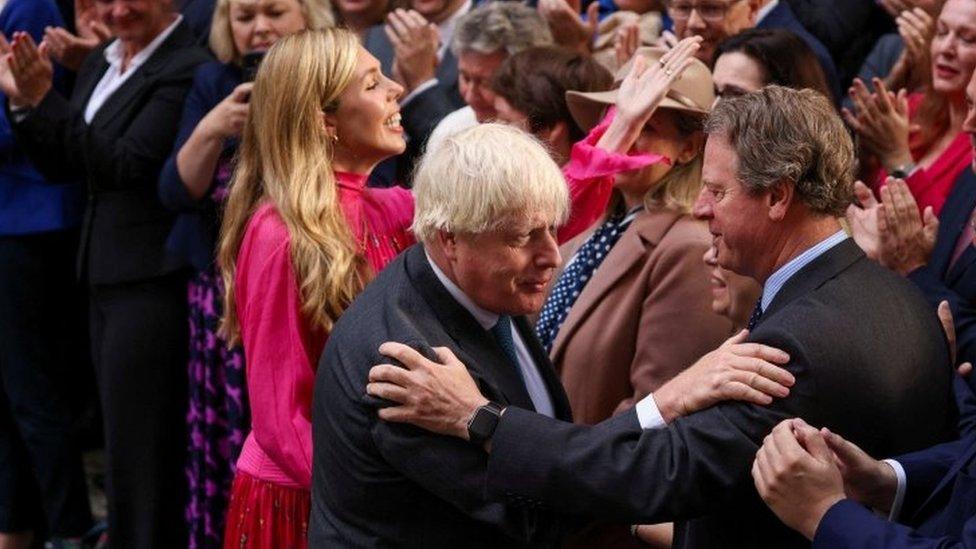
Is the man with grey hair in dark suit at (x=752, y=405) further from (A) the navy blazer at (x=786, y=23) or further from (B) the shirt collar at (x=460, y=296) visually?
(A) the navy blazer at (x=786, y=23)

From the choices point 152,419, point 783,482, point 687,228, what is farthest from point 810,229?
point 152,419

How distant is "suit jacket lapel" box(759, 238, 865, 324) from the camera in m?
2.97

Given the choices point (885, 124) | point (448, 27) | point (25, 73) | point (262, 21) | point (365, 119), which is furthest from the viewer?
point (448, 27)

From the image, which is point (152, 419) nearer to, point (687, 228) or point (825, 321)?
point (687, 228)

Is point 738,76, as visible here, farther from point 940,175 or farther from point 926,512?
point 926,512

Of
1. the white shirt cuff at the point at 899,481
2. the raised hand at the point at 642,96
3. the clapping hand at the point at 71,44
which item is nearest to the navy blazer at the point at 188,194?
the clapping hand at the point at 71,44

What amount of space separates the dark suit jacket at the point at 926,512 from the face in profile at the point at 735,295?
71cm

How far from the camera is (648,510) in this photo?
2.87 metres

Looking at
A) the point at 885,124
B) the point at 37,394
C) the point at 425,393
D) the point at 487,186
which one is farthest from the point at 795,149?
the point at 37,394

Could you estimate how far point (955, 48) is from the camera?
461 cm

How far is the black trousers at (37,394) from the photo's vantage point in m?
6.08

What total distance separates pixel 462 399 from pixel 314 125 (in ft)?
3.75

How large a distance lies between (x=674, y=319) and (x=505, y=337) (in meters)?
0.75

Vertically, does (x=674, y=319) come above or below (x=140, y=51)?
above
